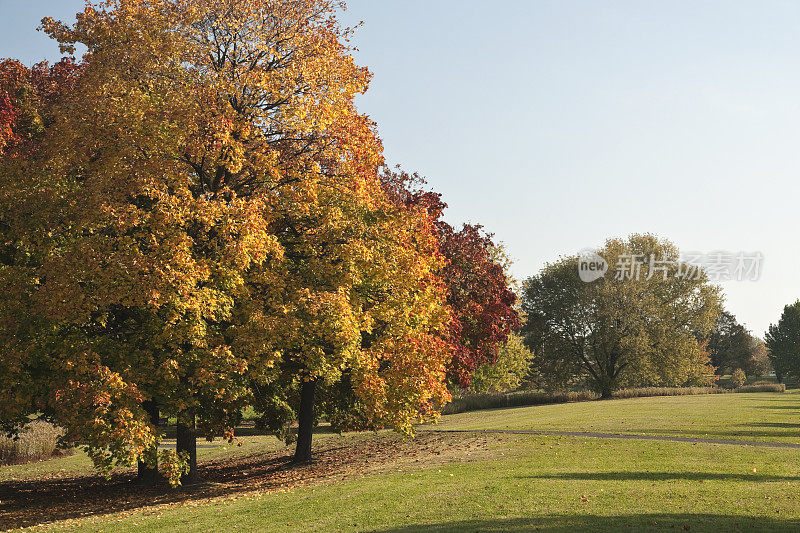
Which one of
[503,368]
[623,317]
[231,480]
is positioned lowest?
[231,480]

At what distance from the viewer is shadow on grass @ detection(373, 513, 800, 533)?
11750mm

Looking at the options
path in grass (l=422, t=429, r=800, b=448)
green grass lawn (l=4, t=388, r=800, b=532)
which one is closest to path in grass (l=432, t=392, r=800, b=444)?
path in grass (l=422, t=429, r=800, b=448)

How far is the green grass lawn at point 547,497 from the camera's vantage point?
12.6 metres

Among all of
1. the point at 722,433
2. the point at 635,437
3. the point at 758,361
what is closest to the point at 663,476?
the point at 635,437

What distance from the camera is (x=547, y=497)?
14.6 metres

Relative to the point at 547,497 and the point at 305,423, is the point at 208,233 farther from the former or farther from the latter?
the point at 547,497

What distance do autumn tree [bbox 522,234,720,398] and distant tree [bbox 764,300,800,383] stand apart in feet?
151

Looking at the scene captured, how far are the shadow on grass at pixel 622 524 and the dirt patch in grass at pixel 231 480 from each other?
8159mm

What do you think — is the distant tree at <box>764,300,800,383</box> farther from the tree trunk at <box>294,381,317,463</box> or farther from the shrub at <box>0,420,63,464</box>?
the shrub at <box>0,420,63,464</box>

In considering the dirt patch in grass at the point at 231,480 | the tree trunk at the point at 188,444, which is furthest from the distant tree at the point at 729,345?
the tree trunk at the point at 188,444

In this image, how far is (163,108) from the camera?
17844 mm

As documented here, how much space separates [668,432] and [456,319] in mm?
9480

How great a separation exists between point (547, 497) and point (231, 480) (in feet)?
39.2

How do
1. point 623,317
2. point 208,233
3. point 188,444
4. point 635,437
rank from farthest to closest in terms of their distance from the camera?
point 623,317, point 635,437, point 188,444, point 208,233
